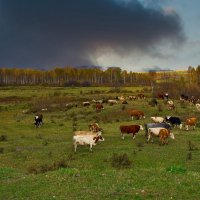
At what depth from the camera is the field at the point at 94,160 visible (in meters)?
13.5

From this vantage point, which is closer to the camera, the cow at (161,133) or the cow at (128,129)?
the cow at (161,133)

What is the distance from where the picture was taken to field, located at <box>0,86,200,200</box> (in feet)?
44.3

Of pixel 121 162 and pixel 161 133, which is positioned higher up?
pixel 161 133

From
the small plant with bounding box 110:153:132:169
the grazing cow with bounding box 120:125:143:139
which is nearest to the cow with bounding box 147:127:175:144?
the grazing cow with bounding box 120:125:143:139

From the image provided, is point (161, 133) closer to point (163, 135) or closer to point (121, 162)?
point (163, 135)

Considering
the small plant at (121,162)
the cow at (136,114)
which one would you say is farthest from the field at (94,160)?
the cow at (136,114)

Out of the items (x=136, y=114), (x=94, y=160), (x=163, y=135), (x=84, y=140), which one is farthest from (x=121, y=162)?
(x=136, y=114)

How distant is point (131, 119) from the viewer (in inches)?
1991

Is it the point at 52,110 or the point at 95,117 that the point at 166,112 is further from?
the point at 52,110

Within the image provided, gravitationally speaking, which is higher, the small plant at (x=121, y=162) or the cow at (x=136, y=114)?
the cow at (x=136, y=114)

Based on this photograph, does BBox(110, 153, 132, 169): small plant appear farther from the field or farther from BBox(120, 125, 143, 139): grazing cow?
BBox(120, 125, 143, 139): grazing cow

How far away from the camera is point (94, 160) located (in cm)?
2748

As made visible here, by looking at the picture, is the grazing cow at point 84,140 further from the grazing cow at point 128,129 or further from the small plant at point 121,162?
the small plant at point 121,162

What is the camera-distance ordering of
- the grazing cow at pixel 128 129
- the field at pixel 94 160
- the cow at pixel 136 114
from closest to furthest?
the field at pixel 94 160, the grazing cow at pixel 128 129, the cow at pixel 136 114
